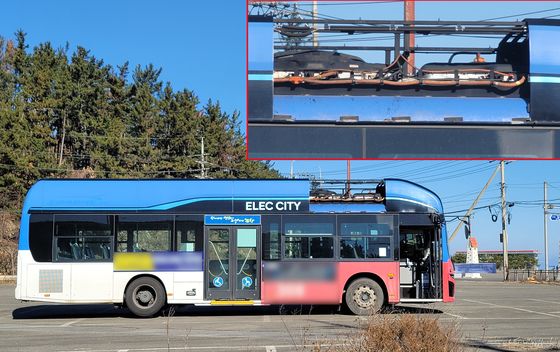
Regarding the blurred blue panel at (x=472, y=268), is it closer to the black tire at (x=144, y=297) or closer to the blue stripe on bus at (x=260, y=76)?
the black tire at (x=144, y=297)

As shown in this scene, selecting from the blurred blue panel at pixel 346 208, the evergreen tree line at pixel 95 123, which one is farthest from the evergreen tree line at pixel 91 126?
the blurred blue panel at pixel 346 208

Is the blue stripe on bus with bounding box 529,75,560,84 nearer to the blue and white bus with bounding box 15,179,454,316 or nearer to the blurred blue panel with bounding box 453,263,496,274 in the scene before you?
the blue and white bus with bounding box 15,179,454,316

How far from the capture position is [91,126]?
47875mm

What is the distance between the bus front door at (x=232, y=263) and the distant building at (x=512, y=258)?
5730cm

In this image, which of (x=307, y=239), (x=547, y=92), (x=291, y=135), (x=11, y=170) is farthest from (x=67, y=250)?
(x=11, y=170)

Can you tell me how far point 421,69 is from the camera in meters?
12.3

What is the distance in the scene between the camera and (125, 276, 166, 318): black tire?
1599 centimetres

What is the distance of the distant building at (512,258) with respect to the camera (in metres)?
72.1

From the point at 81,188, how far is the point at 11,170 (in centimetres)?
2851

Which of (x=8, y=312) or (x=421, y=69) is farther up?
(x=421, y=69)

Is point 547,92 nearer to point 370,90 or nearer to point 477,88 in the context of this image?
point 477,88

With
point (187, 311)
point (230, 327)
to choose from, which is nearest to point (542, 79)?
point (230, 327)

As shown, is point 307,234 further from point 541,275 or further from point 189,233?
point 541,275

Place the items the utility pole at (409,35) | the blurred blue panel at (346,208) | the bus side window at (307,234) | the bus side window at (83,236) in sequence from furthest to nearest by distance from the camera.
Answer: the blurred blue panel at (346,208), the bus side window at (307,234), the bus side window at (83,236), the utility pole at (409,35)
